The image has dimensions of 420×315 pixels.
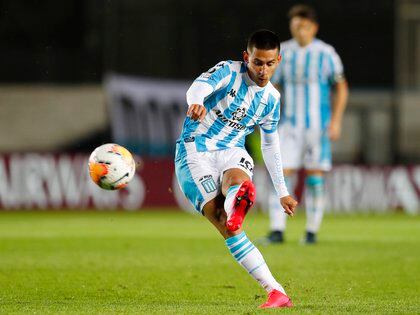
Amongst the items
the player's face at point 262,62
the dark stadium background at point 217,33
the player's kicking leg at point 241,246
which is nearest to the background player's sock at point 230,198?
the player's kicking leg at point 241,246

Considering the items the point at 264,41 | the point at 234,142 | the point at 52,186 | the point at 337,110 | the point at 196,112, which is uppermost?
the point at 264,41

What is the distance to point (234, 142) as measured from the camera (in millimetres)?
7176

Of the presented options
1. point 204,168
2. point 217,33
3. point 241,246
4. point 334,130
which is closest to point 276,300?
point 241,246

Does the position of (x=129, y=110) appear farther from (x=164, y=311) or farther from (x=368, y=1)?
(x=164, y=311)

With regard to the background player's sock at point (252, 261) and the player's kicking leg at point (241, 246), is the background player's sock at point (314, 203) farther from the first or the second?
the background player's sock at point (252, 261)

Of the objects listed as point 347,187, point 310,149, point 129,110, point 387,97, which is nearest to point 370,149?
point 387,97

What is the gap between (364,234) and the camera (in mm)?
13336

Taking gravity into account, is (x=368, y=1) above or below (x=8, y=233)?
above

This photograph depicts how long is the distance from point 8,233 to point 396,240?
466cm

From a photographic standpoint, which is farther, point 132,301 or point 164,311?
point 132,301

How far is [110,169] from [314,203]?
16.0 ft

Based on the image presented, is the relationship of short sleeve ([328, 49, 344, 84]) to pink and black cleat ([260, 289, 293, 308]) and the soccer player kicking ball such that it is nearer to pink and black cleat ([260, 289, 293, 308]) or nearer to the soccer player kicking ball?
the soccer player kicking ball

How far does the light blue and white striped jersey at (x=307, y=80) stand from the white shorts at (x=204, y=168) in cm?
469

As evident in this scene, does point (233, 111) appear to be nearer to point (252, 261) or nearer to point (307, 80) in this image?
point (252, 261)
